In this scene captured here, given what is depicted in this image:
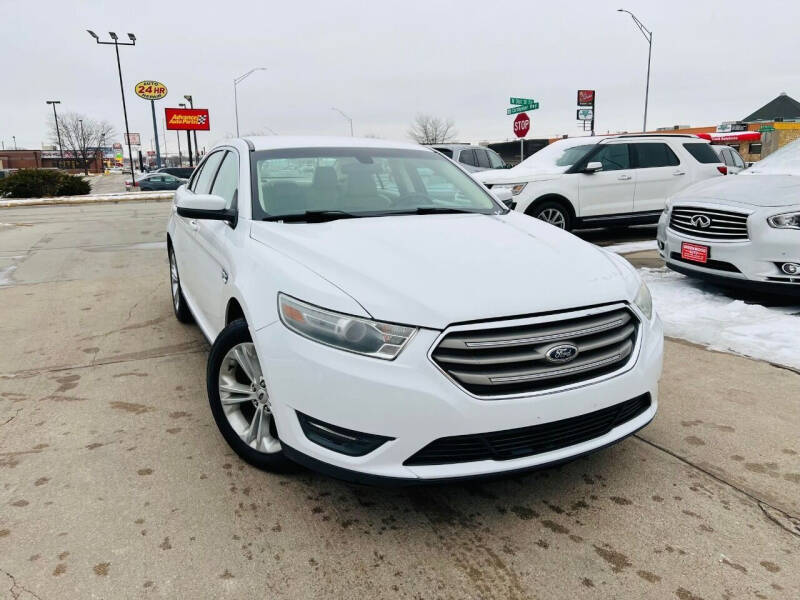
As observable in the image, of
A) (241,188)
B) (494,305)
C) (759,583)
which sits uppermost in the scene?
(241,188)

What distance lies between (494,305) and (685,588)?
1.21 m

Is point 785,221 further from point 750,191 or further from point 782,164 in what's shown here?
point 782,164

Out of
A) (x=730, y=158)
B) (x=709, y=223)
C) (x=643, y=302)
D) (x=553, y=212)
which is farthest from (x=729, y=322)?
(x=730, y=158)

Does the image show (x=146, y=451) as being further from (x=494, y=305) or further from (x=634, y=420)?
(x=634, y=420)

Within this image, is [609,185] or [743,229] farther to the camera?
[609,185]


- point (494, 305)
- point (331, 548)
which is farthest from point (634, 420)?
point (331, 548)

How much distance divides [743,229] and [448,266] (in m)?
4.08

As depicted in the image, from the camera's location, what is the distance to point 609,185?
9617mm

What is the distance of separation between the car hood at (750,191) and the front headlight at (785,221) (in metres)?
0.13

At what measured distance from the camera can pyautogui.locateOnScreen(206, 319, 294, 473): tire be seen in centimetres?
278

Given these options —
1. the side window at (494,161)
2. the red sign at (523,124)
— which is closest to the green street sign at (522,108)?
the red sign at (523,124)

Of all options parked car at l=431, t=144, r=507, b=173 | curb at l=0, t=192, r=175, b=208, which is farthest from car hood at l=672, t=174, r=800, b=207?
curb at l=0, t=192, r=175, b=208

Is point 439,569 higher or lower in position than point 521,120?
lower

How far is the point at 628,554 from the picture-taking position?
2.32m
